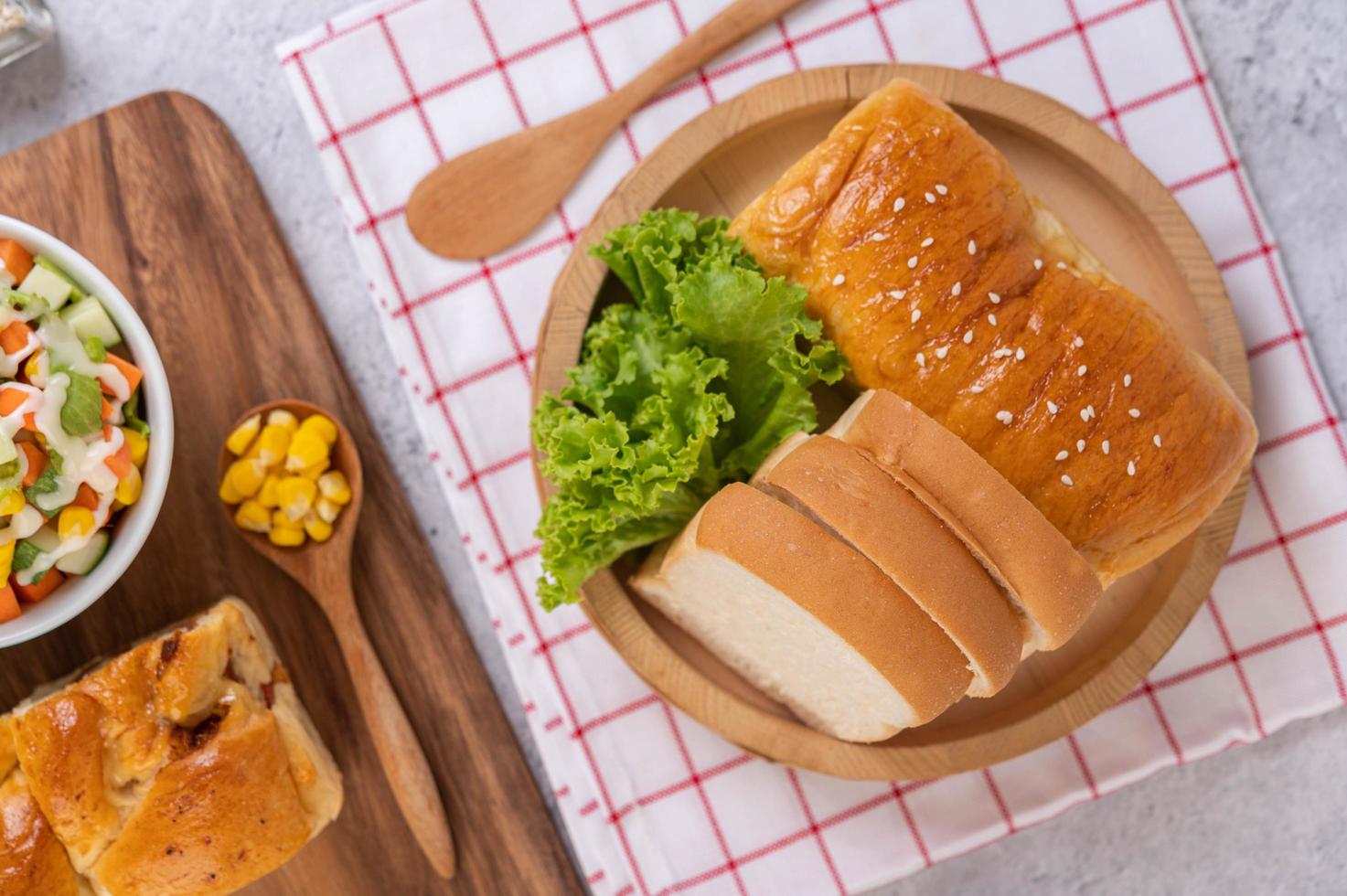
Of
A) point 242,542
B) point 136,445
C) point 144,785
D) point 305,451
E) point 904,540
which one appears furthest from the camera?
point 242,542

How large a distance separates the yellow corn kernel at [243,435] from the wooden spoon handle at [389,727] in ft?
1.30

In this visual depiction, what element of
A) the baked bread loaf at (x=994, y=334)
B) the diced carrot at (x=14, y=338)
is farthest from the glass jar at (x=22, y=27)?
the baked bread loaf at (x=994, y=334)

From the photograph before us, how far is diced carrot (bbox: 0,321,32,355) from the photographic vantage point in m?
2.00

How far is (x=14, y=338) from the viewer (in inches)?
78.8

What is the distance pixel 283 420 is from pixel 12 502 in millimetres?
590

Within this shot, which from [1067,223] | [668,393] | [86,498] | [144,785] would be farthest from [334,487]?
[1067,223]

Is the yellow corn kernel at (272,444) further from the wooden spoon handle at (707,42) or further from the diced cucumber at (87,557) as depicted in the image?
the wooden spoon handle at (707,42)

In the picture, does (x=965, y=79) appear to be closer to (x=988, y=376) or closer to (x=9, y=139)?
(x=988, y=376)

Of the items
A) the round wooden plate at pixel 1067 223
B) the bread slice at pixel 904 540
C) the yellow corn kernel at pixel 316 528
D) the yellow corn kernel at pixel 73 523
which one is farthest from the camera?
the yellow corn kernel at pixel 316 528

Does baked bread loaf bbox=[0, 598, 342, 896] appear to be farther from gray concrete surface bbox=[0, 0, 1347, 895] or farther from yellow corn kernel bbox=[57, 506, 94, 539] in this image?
gray concrete surface bbox=[0, 0, 1347, 895]

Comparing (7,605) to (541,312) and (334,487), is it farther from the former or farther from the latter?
(541,312)

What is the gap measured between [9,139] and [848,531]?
2.24 metres

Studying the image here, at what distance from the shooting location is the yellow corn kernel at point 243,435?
2402 mm

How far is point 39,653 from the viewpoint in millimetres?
2479
